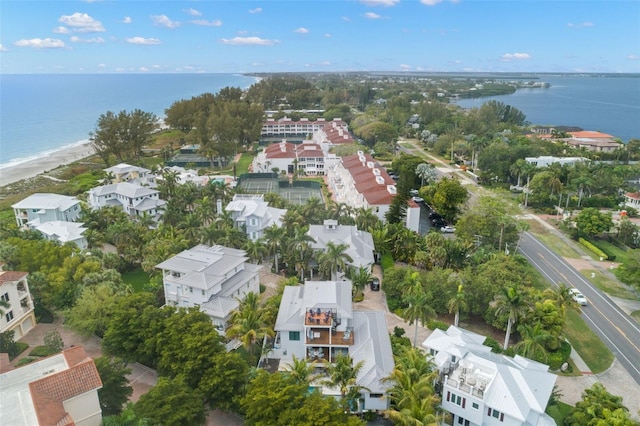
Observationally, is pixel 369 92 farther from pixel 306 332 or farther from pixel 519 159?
pixel 306 332

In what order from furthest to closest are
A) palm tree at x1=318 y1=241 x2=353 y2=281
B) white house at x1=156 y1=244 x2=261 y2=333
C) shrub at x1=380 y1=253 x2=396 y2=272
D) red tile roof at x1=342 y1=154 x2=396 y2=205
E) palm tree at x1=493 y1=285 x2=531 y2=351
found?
1. red tile roof at x1=342 y1=154 x2=396 y2=205
2. shrub at x1=380 y1=253 x2=396 y2=272
3. palm tree at x1=318 y1=241 x2=353 y2=281
4. white house at x1=156 y1=244 x2=261 y2=333
5. palm tree at x1=493 y1=285 x2=531 y2=351

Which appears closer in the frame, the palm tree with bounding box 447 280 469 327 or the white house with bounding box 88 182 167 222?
the palm tree with bounding box 447 280 469 327

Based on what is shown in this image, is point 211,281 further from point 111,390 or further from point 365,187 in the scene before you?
point 365,187

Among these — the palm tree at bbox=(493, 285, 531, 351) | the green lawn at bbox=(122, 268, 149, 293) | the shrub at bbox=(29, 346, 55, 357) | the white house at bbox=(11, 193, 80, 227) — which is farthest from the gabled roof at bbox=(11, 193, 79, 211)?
the palm tree at bbox=(493, 285, 531, 351)

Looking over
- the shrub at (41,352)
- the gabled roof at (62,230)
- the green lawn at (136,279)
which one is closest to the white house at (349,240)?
the green lawn at (136,279)

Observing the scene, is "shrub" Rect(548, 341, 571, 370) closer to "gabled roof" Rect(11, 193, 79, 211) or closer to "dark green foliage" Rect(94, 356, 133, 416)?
"dark green foliage" Rect(94, 356, 133, 416)

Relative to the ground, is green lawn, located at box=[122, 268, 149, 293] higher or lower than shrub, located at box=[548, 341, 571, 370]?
lower

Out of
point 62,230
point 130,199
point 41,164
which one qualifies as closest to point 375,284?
point 62,230
